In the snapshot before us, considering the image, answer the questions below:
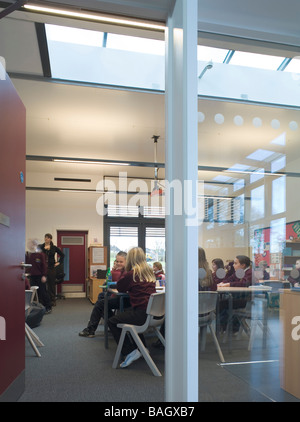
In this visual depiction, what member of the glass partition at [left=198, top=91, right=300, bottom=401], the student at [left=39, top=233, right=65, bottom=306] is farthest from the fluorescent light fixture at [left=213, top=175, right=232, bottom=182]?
the student at [left=39, top=233, right=65, bottom=306]

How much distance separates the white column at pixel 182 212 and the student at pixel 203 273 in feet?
0.15

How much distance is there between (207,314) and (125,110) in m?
5.26

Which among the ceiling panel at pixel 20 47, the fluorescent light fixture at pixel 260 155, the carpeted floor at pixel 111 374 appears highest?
the ceiling panel at pixel 20 47

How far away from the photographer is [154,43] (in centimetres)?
519

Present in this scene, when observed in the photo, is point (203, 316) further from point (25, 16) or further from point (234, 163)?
point (25, 16)

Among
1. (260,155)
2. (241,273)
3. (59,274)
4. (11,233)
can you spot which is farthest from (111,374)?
(59,274)

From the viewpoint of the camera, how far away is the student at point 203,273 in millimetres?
1997

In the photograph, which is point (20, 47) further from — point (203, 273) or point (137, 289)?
point (203, 273)

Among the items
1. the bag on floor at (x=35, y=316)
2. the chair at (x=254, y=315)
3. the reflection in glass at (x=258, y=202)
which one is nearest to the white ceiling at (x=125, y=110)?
the reflection in glass at (x=258, y=202)

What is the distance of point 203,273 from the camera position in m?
2.02

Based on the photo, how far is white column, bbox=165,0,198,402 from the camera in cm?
194

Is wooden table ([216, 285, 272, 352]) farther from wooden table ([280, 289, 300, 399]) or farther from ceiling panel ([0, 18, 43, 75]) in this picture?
ceiling panel ([0, 18, 43, 75])

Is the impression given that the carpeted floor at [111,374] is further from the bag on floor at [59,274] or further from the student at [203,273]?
the bag on floor at [59,274]

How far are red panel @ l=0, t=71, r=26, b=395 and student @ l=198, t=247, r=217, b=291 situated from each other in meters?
1.52
